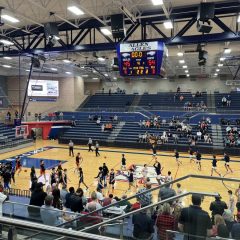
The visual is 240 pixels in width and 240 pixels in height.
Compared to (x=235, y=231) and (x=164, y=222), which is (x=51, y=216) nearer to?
(x=164, y=222)

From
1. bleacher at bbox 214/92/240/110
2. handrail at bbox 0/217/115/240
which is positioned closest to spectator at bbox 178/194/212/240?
handrail at bbox 0/217/115/240

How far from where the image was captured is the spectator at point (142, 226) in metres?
4.79

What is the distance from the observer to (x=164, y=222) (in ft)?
15.5

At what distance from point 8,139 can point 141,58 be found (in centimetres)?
2163

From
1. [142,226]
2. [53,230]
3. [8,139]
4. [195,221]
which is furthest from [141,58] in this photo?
[8,139]

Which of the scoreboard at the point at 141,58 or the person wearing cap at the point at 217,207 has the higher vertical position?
the scoreboard at the point at 141,58

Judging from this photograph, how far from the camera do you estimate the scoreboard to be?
1045 cm

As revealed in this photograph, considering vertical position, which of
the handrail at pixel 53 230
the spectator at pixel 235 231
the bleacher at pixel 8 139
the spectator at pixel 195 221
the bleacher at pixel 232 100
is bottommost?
the bleacher at pixel 8 139

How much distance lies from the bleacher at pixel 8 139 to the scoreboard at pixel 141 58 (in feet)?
63.2

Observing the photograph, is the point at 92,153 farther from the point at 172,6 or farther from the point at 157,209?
the point at 157,209

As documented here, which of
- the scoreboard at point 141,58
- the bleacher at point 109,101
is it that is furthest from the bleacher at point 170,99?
the scoreboard at point 141,58

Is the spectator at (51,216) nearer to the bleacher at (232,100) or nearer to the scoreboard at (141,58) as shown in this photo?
the scoreboard at (141,58)

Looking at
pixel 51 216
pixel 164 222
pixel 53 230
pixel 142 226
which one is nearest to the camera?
pixel 53 230

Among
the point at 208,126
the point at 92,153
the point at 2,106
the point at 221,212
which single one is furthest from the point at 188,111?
the point at 221,212
